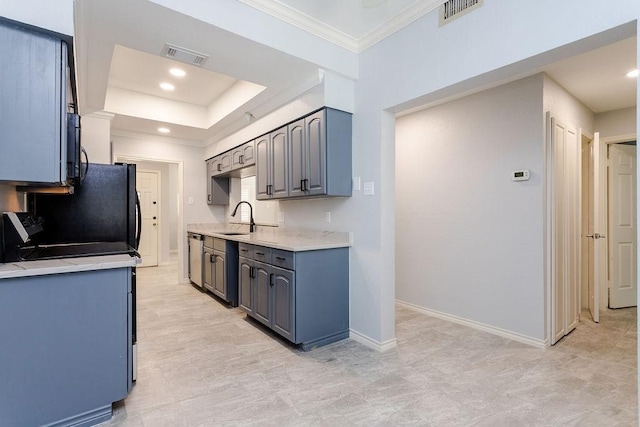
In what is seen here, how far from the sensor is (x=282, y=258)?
2.86 metres

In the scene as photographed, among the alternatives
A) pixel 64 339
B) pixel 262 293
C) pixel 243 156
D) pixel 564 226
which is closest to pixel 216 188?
pixel 243 156

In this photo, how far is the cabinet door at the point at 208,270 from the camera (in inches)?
173

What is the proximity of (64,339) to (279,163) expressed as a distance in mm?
2341

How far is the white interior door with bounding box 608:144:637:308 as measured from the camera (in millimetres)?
4094

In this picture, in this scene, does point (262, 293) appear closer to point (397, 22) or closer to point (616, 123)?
point (397, 22)

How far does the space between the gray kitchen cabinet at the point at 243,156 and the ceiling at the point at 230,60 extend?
35cm

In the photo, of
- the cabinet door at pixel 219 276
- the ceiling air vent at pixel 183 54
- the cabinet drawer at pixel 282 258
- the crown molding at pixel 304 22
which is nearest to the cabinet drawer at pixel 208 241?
the cabinet door at pixel 219 276

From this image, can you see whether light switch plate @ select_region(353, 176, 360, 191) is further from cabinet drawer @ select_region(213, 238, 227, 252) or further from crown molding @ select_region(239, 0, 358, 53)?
cabinet drawer @ select_region(213, 238, 227, 252)

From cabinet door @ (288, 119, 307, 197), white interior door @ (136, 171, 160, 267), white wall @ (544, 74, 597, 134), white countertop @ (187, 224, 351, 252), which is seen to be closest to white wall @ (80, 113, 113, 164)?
white countertop @ (187, 224, 351, 252)

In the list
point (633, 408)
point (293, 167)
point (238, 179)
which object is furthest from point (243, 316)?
point (633, 408)

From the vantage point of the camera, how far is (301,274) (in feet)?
9.05

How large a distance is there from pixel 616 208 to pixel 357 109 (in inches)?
146

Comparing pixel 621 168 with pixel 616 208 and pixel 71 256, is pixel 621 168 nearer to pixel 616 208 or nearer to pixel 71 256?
pixel 616 208

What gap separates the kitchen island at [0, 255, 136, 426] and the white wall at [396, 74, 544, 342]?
3.05 meters
